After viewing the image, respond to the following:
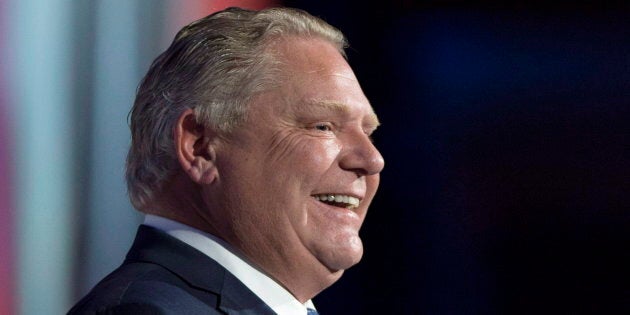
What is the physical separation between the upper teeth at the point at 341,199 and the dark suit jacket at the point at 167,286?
18 cm

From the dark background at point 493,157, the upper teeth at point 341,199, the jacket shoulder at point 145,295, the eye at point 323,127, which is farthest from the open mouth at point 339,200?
the dark background at point 493,157

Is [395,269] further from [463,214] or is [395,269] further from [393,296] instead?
[463,214]

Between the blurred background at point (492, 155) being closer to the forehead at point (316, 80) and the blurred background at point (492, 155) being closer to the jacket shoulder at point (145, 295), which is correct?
the forehead at point (316, 80)

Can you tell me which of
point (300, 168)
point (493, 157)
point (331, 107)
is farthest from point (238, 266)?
point (493, 157)

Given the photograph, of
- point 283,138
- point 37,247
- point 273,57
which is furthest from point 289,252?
point 37,247

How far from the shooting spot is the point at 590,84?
252cm

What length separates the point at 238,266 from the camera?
1389 millimetres

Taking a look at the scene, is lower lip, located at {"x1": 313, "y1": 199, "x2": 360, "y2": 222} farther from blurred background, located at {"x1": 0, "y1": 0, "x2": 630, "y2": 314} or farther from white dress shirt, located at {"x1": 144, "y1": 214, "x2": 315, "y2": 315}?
blurred background, located at {"x1": 0, "y1": 0, "x2": 630, "y2": 314}

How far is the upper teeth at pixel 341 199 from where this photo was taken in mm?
1441

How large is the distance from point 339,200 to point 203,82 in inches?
10.6

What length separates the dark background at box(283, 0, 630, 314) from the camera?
2496mm

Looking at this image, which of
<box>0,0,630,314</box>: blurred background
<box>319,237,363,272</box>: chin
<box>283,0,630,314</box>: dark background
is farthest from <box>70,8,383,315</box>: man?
<box>283,0,630,314</box>: dark background

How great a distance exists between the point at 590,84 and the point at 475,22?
0.34m

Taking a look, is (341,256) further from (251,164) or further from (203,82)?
(203,82)
